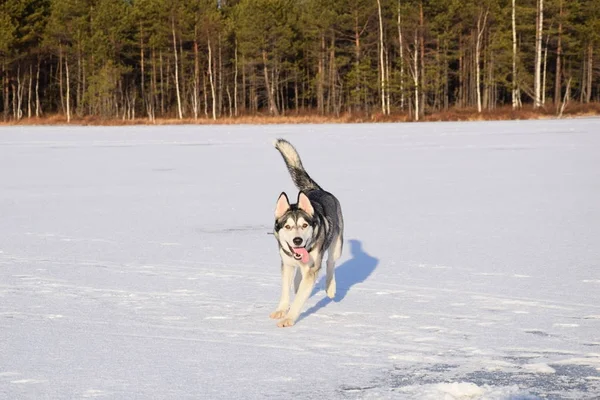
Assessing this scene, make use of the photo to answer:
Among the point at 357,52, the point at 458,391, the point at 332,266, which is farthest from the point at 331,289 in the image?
the point at 357,52

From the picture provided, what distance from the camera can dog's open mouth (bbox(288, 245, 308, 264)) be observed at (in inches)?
227

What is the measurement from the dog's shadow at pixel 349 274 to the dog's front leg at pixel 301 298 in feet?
1.00

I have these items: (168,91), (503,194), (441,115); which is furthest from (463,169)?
(168,91)

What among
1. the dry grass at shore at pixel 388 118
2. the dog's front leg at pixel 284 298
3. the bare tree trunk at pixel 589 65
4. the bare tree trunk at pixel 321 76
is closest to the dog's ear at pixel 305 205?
the dog's front leg at pixel 284 298

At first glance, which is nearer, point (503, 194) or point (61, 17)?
point (503, 194)

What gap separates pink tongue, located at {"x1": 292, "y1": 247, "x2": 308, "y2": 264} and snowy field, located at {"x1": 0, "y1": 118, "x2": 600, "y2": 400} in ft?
1.53

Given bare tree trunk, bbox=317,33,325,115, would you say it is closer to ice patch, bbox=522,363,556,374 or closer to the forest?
the forest

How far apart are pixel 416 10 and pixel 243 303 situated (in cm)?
5702

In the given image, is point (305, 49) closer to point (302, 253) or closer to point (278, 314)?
point (278, 314)

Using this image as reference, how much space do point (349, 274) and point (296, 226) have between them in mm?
2126

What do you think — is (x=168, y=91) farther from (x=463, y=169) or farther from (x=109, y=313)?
(x=109, y=313)

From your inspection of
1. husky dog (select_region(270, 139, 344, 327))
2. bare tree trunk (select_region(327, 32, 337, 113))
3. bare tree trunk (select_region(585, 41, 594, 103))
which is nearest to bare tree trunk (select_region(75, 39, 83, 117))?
bare tree trunk (select_region(327, 32, 337, 113))

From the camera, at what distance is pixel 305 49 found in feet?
265

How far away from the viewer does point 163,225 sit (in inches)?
416
